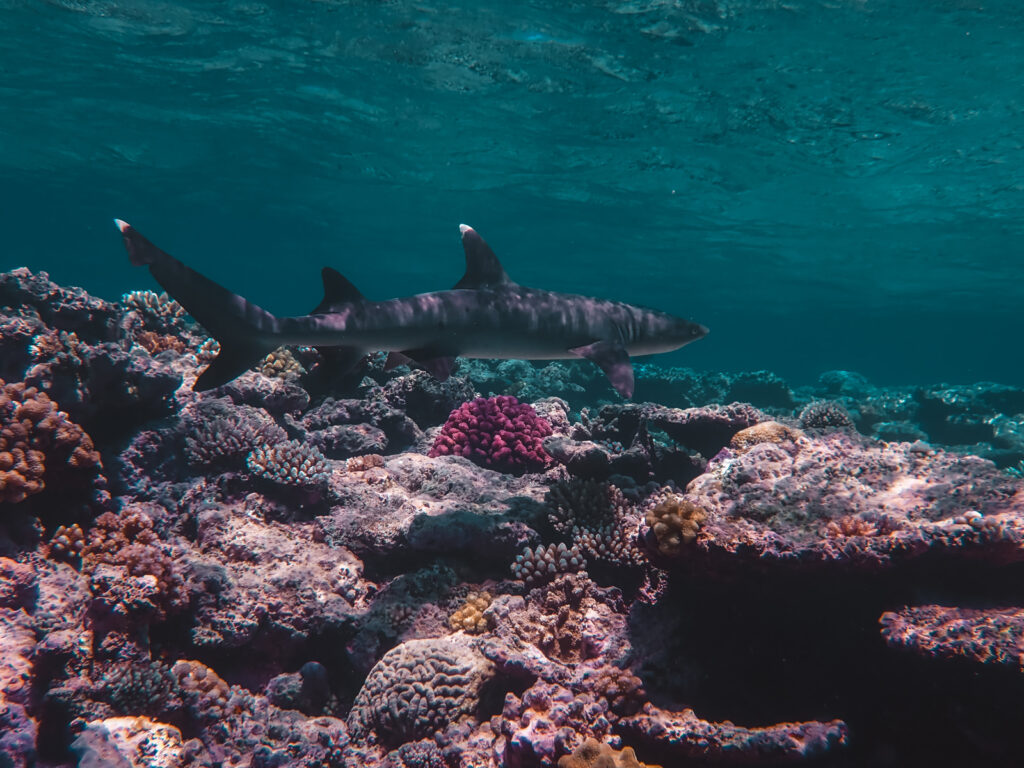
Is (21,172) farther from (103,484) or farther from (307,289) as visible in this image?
(307,289)

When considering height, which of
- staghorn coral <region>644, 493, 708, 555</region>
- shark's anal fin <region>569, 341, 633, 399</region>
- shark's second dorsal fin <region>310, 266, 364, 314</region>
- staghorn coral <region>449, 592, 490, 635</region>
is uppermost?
shark's second dorsal fin <region>310, 266, 364, 314</region>

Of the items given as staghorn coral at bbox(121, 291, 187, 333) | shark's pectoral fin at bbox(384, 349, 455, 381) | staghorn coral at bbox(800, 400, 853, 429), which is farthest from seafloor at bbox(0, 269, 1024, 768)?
staghorn coral at bbox(800, 400, 853, 429)

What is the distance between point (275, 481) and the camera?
6.27 m

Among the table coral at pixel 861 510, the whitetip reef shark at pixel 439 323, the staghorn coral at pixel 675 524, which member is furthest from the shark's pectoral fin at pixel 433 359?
the table coral at pixel 861 510

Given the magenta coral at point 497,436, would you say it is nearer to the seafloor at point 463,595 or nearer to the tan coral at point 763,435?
the seafloor at point 463,595

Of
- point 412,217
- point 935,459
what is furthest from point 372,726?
point 412,217

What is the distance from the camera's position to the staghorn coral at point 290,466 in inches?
246

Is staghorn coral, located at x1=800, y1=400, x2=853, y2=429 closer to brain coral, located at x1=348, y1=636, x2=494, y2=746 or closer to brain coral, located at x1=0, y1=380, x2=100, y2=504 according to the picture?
brain coral, located at x1=348, y1=636, x2=494, y2=746

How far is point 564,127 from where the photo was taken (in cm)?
2325

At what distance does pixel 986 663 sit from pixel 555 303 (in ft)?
14.4

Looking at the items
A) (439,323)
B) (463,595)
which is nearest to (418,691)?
(463,595)

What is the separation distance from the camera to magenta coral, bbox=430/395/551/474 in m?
8.04

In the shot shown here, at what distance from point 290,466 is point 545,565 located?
314 cm

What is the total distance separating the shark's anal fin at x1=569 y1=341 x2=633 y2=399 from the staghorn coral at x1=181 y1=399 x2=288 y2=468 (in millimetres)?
4010
